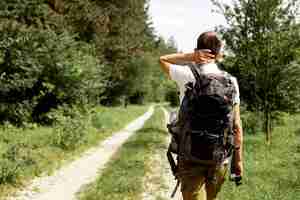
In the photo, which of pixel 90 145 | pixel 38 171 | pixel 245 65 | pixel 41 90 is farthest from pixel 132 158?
pixel 41 90

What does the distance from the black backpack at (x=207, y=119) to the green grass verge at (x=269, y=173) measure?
481cm

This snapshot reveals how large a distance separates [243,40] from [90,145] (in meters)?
6.77

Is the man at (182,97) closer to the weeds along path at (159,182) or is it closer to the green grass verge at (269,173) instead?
the green grass verge at (269,173)

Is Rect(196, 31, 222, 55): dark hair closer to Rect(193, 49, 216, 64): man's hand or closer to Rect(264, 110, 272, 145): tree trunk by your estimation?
Rect(193, 49, 216, 64): man's hand

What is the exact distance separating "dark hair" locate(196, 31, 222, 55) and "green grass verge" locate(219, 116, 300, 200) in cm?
498

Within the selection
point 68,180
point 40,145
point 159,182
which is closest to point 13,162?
point 68,180

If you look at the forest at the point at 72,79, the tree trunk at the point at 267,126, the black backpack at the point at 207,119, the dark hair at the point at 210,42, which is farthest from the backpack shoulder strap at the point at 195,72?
the tree trunk at the point at 267,126

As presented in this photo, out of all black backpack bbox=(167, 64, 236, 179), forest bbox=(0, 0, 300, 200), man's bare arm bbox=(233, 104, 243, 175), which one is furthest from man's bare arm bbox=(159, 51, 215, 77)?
forest bbox=(0, 0, 300, 200)

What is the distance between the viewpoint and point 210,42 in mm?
4168

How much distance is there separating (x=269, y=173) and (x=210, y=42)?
25.4ft

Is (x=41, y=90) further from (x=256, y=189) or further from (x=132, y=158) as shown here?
(x=256, y=189)

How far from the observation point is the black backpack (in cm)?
399

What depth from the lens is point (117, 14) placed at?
3206 centimetres

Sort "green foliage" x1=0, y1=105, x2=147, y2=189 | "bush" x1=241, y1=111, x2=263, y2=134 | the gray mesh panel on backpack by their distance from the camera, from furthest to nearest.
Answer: "bush" x1=241, y1=111, x2=263, y2=134 < "green foliage" x1=0, y1=105, x2=147, y2=189 < the gray mesh panel on backpack
